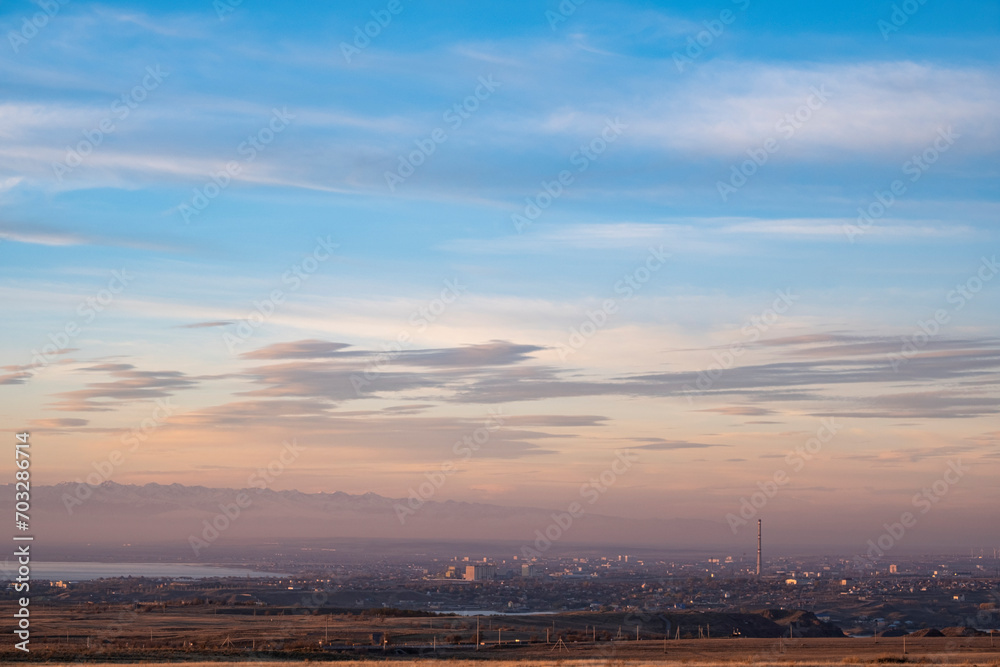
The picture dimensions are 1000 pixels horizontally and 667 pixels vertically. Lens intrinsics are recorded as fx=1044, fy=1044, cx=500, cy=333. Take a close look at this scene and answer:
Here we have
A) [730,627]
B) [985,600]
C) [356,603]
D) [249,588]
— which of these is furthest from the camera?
[249,588]

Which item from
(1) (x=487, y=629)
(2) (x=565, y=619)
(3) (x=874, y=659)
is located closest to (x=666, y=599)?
(2) (x=565, y=619)

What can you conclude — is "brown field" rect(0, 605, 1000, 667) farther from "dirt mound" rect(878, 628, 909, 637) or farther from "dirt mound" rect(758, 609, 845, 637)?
"dirt mound" rect(878, 628, 909, 637)

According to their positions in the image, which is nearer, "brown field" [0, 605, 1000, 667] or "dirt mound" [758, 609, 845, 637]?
"brown field" [0, 605, 1000, 667]

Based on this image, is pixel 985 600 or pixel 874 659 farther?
pixel 985 600

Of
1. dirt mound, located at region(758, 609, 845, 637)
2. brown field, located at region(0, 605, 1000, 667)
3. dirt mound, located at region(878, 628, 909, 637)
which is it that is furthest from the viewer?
dirt mound, located at region(878, 628, 909, 637)

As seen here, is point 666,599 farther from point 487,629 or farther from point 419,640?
point 419,640

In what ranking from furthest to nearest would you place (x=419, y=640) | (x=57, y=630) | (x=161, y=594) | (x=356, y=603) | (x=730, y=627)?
(x=161, y=594)
(x=356, y=603)
(x=730, y=627)
(x=57, y=630)
(x=419, y=640)

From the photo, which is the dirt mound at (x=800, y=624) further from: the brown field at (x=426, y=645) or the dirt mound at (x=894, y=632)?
the brown field at (x=426, y=645)

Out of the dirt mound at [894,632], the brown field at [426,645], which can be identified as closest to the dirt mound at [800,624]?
the dirt mound at [894,632]

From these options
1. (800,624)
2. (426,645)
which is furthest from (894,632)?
(426,645)

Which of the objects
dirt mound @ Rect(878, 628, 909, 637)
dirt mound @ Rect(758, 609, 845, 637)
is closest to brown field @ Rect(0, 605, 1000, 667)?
dirt mound @ Rect(758, 609, 845, 637)
